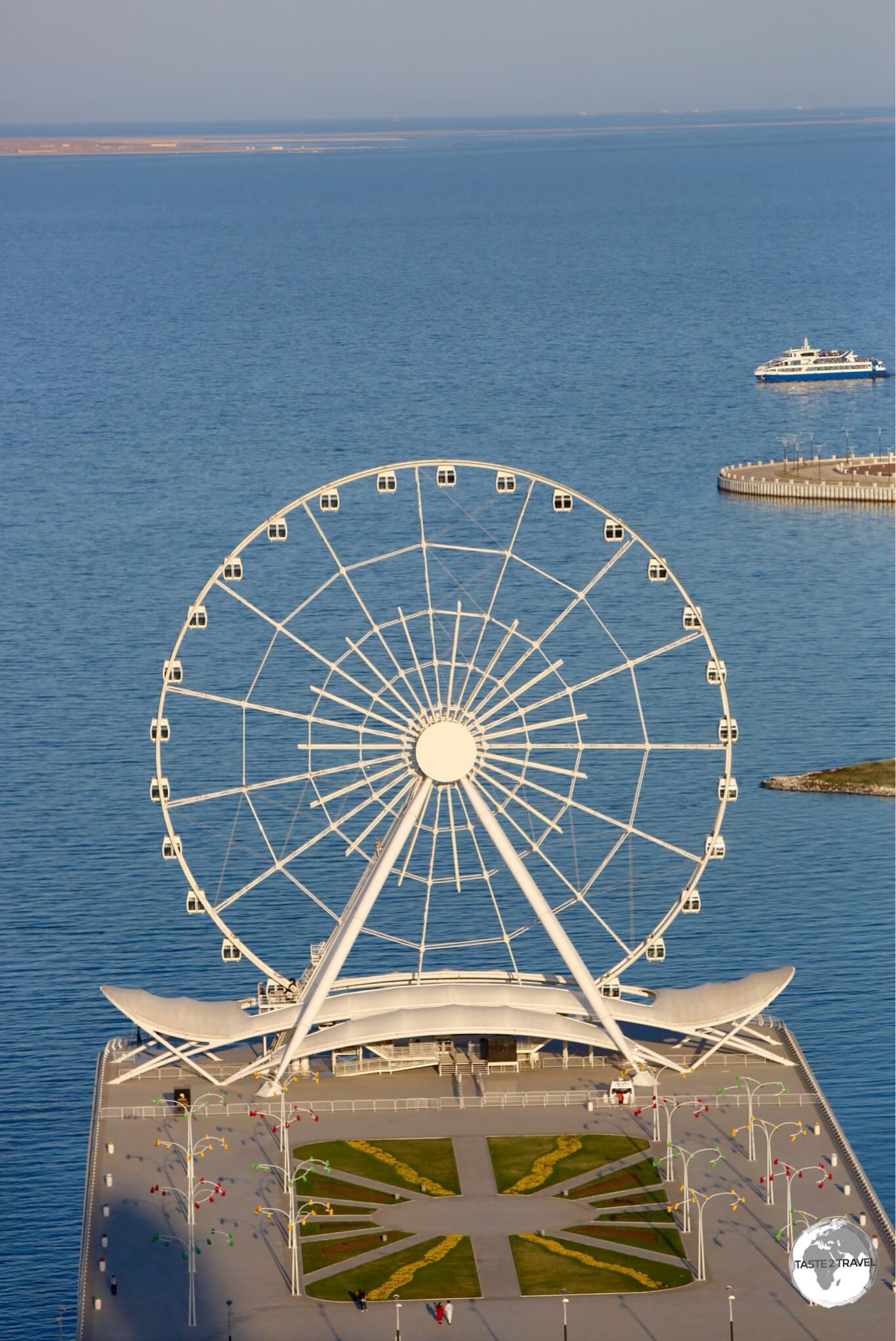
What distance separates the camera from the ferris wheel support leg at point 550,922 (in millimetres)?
117750

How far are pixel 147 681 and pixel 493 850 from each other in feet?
143

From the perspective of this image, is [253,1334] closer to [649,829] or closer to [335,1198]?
[335,1198]

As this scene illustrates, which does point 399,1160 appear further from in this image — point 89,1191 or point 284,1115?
point 89,1191

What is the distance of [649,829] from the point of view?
165m

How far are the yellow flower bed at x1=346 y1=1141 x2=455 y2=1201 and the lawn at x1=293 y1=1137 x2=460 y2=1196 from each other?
0.08 feet

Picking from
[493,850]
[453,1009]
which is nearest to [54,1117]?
[453,1009]

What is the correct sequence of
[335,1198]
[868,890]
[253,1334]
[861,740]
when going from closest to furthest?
1. [253,1334]
2. [335,1198]
3. [868,890]
4. [861,740]

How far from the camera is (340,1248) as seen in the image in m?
107

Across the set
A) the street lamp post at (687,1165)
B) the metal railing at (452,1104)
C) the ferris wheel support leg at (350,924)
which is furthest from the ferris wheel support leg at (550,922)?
the street lamp post at (687,1165)

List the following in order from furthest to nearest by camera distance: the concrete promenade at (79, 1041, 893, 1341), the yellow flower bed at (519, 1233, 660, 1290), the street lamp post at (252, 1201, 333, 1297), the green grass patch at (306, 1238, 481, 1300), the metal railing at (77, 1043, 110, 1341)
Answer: the yellow flower bed at (519, 1233, 660, 1290), the street lamp post at (252, 1201, 333, 1297), the green grass patch at (306, 1238, 481, 1300), the metal railing at (77, 1043, 110, 1341), the concrete promenade at (79, 1041, 893, 1341)

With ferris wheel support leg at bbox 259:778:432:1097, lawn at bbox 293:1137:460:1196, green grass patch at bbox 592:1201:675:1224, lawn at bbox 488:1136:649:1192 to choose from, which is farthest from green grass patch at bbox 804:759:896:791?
green grass patch at bbox 592:1201:675:1224

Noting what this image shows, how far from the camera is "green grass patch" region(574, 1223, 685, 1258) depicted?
106m

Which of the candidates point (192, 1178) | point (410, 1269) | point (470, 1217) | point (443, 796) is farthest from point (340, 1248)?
point (443, 796)

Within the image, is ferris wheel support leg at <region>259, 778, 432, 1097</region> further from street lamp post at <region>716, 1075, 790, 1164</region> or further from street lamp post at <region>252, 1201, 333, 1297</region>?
street lamp post at <region>716, 1075, 790, 1164</region>
